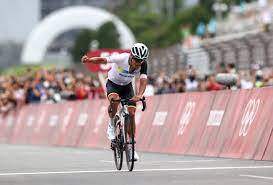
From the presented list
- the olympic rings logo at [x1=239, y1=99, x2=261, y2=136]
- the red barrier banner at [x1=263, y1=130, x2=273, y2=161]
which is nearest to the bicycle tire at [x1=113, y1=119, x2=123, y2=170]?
the red barrier banner at [x1=263, y1=130, x2=273, y2=161]

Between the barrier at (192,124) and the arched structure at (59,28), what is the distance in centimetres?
7183

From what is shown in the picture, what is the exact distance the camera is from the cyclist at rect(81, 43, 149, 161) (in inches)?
675

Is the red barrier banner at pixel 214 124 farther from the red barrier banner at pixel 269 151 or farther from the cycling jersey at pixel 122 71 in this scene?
the cycling jersey at pixel 122 71

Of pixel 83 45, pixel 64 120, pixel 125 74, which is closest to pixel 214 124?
pixel 125 74

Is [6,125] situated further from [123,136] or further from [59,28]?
[59,28]

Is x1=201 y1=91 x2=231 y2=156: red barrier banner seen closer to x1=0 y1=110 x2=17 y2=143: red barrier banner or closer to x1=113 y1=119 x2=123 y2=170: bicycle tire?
x1=113 y1=119 x2=123 y2=170: bicycle tire

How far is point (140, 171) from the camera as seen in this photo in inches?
674

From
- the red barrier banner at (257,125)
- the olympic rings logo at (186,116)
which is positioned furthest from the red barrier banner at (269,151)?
the olympic rings logo at (186,116)

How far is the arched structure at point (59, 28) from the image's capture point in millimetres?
105000

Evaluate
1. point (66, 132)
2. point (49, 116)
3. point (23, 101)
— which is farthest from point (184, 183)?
point (23, 101)

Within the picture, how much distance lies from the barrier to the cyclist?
2.79 m

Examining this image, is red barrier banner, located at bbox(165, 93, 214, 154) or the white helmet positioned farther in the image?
red barrier banner, located at bbox(165, 93, 214, 154)

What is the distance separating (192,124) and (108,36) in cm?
9722

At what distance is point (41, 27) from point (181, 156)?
8607cm
